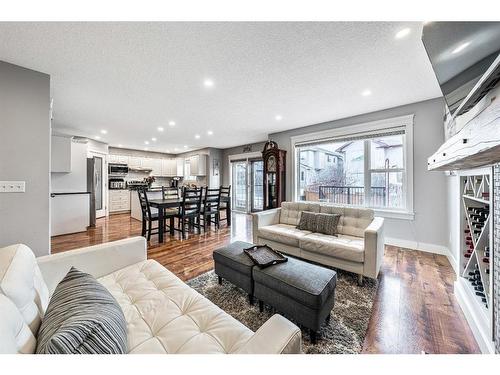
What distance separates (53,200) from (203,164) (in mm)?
4326

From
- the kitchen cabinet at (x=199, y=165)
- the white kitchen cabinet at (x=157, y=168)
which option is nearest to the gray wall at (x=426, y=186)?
the kitchen cabinet at (x=199, y=165)

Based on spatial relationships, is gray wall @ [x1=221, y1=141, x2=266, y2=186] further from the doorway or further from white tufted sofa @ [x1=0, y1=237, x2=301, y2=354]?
white tufted sofa @ [x1=0, y1=237, x2=301, y2=354]

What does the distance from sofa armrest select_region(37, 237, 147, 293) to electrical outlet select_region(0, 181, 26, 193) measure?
1495mm

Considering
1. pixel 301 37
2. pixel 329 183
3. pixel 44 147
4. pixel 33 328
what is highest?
pixel 301 37

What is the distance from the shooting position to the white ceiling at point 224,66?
1.68m

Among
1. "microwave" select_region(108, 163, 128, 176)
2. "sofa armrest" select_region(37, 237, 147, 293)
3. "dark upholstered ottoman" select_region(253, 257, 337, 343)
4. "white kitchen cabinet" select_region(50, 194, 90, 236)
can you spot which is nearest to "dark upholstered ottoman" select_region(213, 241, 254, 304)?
"dark upholstered ottoman" select_region(253, 257, 337, 343)

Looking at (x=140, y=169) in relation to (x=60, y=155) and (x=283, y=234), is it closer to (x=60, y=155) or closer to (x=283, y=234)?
(x=60, y=155)

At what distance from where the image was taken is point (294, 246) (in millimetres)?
2697

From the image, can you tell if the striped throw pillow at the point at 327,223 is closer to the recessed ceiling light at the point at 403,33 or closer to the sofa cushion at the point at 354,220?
the sofa cushion at the point at 354,220

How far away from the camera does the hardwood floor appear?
55.4 inches

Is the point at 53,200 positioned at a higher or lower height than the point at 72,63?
lower

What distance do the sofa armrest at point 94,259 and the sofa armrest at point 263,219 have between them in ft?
5.66
